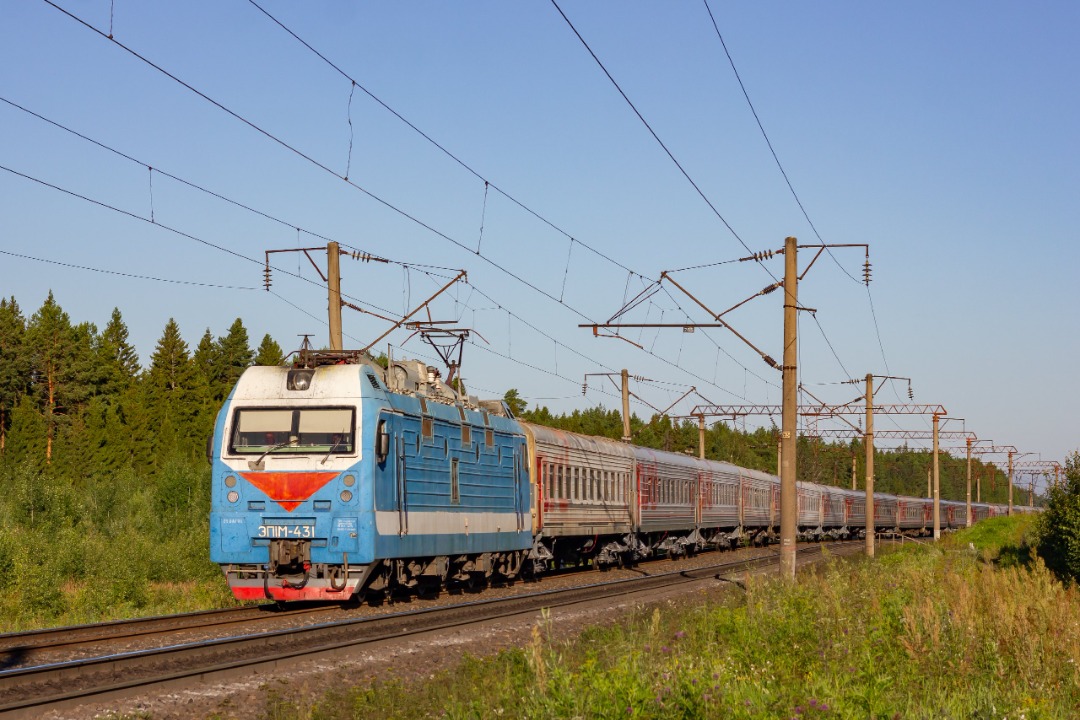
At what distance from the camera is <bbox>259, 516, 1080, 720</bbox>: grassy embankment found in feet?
27.4

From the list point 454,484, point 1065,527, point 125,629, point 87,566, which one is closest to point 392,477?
point 454,484

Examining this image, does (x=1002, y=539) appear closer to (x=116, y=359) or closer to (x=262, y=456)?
(x=262, y=456)

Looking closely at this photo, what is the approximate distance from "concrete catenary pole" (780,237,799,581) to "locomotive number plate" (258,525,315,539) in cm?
1014

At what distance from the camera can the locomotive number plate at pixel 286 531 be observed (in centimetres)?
1762

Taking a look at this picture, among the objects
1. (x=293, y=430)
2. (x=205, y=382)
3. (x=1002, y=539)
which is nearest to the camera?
(x=293, y=430)

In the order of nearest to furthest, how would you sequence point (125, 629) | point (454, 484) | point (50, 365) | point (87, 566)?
point (125, 629) → point (454, 484) → point (87, 566) → point (50, 365)

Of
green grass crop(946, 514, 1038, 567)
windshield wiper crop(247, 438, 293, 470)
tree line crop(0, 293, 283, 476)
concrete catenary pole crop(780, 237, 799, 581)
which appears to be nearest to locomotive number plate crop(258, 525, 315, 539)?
windshield wiper crop(247, 438, 293, 470)

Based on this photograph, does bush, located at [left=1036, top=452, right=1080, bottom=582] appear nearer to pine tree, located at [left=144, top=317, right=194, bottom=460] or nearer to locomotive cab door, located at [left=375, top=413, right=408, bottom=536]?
locomotive cab door, located at [left=375, top=413, right=408, bottom=536]

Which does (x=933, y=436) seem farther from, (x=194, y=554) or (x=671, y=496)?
(x=194, y=554)

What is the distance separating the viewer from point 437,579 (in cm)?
2317

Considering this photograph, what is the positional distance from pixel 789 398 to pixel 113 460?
7542 cm

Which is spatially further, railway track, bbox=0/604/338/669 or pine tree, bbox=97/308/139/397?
pine tree, bbox=97/308/139/397

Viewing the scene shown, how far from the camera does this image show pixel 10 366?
94.4m

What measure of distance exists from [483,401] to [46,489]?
22684 mm
